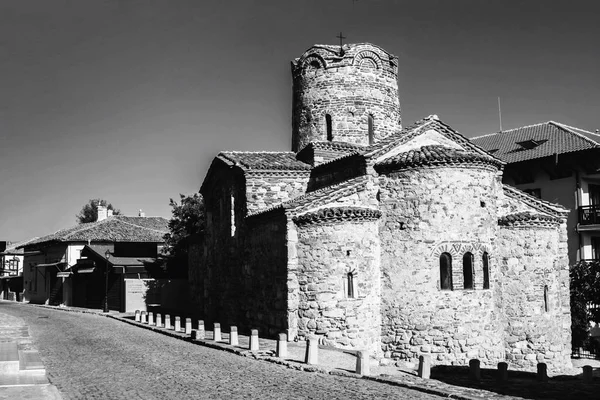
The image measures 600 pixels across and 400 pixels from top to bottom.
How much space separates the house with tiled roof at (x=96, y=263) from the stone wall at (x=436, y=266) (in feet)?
57.9

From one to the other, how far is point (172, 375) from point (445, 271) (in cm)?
894

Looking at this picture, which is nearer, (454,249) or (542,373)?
(542,373)

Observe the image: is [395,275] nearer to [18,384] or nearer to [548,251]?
[548,251]

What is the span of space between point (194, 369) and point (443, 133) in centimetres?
1118

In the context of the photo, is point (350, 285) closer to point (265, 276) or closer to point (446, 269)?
point (446, 269)

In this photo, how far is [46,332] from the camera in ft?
69.9

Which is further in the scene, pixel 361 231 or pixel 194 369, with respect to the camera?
pixel 361 231

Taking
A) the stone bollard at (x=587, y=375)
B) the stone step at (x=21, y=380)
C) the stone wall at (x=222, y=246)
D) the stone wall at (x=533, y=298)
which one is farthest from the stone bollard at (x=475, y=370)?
the stone wall at (x=222, y=246)

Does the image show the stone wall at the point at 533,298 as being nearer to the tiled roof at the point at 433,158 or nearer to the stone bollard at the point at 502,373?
the tiled roof at the point at 433,158

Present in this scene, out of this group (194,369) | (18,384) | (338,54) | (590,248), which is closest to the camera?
(18,384)

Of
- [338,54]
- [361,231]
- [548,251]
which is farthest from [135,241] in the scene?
[548,251]

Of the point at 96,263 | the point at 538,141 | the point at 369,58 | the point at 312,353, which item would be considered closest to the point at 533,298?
the point at 312,353

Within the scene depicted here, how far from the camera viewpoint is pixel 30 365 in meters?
11.8

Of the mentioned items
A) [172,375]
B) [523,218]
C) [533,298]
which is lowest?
[172,375]
